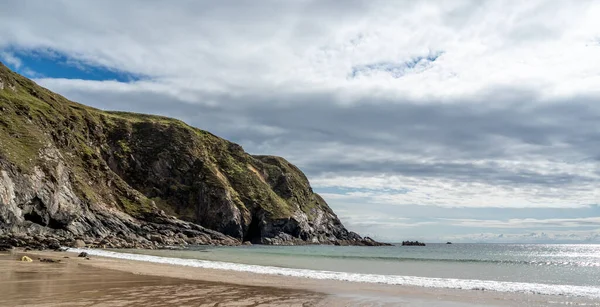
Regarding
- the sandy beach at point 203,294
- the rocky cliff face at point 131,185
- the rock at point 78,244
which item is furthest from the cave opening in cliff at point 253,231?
the sandy beach at point 203,294

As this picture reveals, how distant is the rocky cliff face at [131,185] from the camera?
194 feet

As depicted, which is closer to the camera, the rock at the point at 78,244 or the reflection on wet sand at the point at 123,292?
the reflection on wet sand at the point at 123,292

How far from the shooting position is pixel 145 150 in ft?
375

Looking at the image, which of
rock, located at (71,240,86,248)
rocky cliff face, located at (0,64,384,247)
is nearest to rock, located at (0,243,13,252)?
rocky cliff face, located at (0,64,384,247)

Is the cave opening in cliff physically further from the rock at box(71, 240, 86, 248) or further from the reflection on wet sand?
the reflection on wet sand

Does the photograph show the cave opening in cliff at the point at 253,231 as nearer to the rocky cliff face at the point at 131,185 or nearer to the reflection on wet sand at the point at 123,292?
the rocky cliff face at the point at 131,185

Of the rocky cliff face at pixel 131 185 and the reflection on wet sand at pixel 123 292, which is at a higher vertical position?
the rocky cliff face at pixel 131 185

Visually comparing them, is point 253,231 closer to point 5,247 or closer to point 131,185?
point 131,185

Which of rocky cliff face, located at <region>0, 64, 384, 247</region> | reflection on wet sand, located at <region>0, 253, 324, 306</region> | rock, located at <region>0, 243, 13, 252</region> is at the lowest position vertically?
rock, located at <region>0, 243, 13, 252</region>

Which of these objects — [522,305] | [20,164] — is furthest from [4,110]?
[522,305]

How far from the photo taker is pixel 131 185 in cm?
10594

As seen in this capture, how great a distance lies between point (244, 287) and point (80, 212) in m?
59.7

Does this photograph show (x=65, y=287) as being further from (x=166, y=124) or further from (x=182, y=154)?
(x=166, y=124)

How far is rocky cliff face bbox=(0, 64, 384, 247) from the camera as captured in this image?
59.2m
